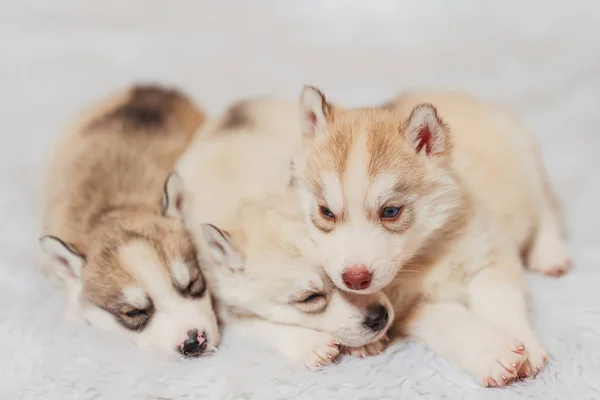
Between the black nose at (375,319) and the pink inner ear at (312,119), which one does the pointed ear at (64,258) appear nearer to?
the pink inner ear at (312,119)

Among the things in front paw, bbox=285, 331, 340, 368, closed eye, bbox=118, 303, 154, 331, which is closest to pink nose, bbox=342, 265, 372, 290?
front paw, bbox=285, 331, 340, 368

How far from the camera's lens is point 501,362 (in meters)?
2.30

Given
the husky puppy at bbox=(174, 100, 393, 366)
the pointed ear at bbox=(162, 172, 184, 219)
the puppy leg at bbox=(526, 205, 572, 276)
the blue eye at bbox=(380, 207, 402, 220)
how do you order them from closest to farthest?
the blue eye at bbox=(380, 207, 402, 220)
the husky puppy at bbox=(174, 100, 393, 366)
the pointed ear at bbox=(162, 172, 184, 219)
the puppy leg at bbox=(526, 205, 572, 276)

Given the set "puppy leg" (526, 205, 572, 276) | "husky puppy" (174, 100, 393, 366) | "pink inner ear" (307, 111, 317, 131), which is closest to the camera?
"husky puppy" (174, 100, 393, 366)

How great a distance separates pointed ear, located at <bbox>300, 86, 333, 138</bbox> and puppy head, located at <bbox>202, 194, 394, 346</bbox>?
250 mm

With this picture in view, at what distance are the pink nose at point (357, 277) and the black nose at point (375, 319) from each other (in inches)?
7.1

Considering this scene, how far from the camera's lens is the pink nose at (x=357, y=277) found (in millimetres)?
2275

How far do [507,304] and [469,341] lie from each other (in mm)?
224

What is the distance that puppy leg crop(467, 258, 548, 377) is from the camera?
240cm

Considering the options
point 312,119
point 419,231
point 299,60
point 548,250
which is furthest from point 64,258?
point 299,60

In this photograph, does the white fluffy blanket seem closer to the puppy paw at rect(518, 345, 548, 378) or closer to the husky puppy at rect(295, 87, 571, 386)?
the husky puppy at rect(295, 87, 571, 386)

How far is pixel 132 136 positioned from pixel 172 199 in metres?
0.71

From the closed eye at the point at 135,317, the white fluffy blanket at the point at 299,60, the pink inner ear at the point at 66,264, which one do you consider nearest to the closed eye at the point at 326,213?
the closed eye at the point at 135,317

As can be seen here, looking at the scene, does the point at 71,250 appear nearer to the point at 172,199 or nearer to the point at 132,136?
the point at 172,199
